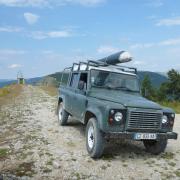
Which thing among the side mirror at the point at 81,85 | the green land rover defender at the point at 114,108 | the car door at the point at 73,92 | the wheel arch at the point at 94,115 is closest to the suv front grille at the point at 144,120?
the green land rover defender at the point at 114,108

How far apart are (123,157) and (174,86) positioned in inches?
2361

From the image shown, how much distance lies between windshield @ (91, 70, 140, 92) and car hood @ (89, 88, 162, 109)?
197mm

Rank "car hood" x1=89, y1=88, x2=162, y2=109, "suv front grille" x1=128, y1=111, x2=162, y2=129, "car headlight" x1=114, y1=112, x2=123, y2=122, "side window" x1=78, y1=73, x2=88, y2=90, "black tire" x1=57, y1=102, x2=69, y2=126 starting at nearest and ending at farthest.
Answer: "car headlight" x1=114, y1=112, x2=123, y2=122 < "suv front grille" x1=128, y1=111, x2=162, y2=129 < "car hood" x1=89, y1=88, x2=162, y2=109 < "side window" x1=78, y1=73, x2=88, y2=90 < "black tire" x1=57, y1=102, x2=69, y2=126

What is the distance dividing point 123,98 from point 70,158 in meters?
2.00

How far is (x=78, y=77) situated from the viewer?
11.8 m

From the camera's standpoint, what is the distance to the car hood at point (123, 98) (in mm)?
8719

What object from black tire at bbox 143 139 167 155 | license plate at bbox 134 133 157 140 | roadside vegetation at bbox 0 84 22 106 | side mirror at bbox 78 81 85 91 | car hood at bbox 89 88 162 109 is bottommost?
roadside vegetation at bbox 0 84 22 106

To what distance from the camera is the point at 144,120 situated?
870cm

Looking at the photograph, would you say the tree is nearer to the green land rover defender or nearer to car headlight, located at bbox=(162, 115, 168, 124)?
the green land rover defender

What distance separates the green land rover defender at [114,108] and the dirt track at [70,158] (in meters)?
0.47

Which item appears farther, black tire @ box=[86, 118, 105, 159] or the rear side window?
the rear side window

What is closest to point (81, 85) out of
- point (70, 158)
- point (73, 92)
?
point (73, 92)

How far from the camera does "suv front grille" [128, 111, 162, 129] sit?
859cm

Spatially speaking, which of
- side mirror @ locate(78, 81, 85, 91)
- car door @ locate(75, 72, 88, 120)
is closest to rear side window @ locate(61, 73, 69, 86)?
car door @ locate(75, 72, 88, 120)
